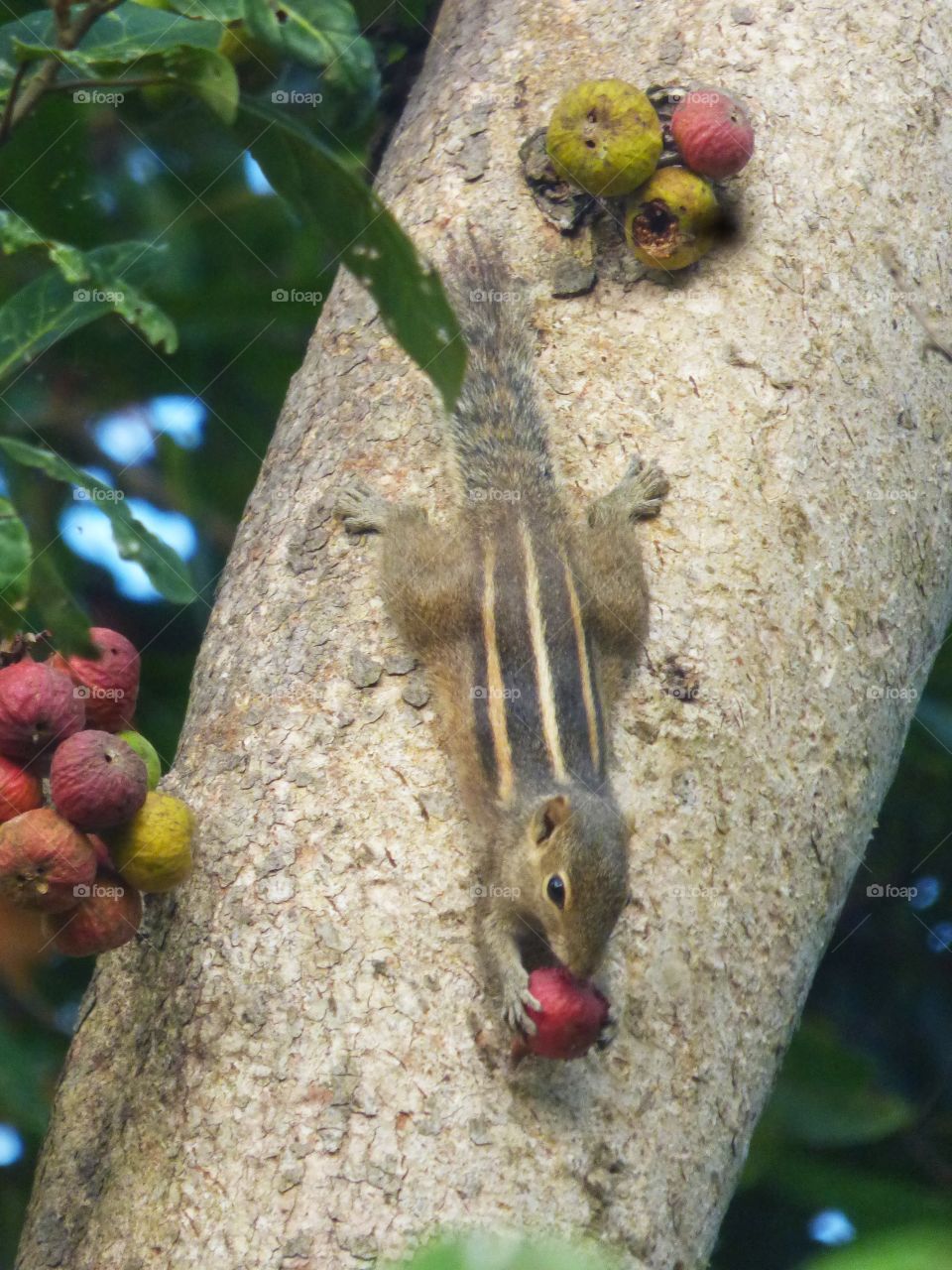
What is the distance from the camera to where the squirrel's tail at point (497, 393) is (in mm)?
2838

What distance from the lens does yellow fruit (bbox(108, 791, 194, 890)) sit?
206 centimetres

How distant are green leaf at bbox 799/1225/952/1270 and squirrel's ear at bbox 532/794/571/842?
1983 mm

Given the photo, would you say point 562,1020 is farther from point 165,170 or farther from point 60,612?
point 165,170

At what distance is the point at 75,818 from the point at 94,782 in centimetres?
6

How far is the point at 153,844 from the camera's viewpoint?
2057 millimetres

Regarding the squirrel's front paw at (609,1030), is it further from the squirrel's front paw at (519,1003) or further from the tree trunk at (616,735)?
the squirrel's front paw at (519,1003)

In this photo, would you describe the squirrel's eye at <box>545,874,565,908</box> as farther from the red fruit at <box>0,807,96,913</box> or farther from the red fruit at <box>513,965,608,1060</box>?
the red fruit at <box>0,807,96,913</box>

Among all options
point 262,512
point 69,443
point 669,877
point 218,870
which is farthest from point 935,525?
point 69,443

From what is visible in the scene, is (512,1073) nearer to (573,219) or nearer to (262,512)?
(262,512)

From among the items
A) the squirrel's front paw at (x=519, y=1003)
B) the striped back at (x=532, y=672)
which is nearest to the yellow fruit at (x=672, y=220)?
the striped back at (x=532, y=672)

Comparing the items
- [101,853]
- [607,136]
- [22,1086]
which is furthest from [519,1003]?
[607,136]

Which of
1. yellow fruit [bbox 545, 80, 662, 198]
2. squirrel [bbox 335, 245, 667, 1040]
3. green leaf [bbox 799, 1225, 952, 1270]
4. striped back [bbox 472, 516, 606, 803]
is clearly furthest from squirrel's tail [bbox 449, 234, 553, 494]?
green leaf [bbox 799, 1225, 952, 1270]

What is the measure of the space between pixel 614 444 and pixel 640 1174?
4.13 ft

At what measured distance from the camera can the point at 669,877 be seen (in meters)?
2.21
